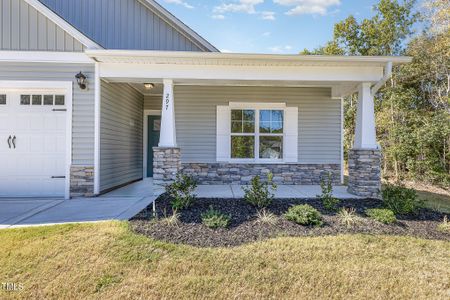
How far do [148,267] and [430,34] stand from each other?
14216mm

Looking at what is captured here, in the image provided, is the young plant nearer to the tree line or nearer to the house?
the house

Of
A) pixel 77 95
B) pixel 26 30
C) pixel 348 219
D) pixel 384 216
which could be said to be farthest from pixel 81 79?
pixel 384 216

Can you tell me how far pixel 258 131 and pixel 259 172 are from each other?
1.21 m

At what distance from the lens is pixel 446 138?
33.4 ft

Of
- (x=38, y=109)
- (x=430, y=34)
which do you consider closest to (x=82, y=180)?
(x=38, y=109)

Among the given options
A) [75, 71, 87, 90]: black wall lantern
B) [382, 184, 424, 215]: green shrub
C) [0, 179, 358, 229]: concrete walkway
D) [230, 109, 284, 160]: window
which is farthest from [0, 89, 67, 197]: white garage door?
[382, 184, 424, 215]: green shrub

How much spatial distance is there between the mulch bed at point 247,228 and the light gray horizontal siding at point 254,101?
3.27m

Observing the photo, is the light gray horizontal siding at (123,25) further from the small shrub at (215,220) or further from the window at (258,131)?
the small shrub at (215,220)

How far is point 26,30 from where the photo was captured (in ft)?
19.1

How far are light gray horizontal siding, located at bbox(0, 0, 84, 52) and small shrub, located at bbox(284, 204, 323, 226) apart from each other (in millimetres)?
5756

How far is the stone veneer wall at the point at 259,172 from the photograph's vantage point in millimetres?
8023

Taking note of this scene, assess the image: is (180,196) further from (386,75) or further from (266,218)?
(386,75)

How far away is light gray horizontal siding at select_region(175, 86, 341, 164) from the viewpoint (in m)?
8.06

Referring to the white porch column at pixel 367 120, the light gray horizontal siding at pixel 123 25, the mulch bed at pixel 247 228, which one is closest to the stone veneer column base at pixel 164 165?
the mulch bed at pixel 247 228
